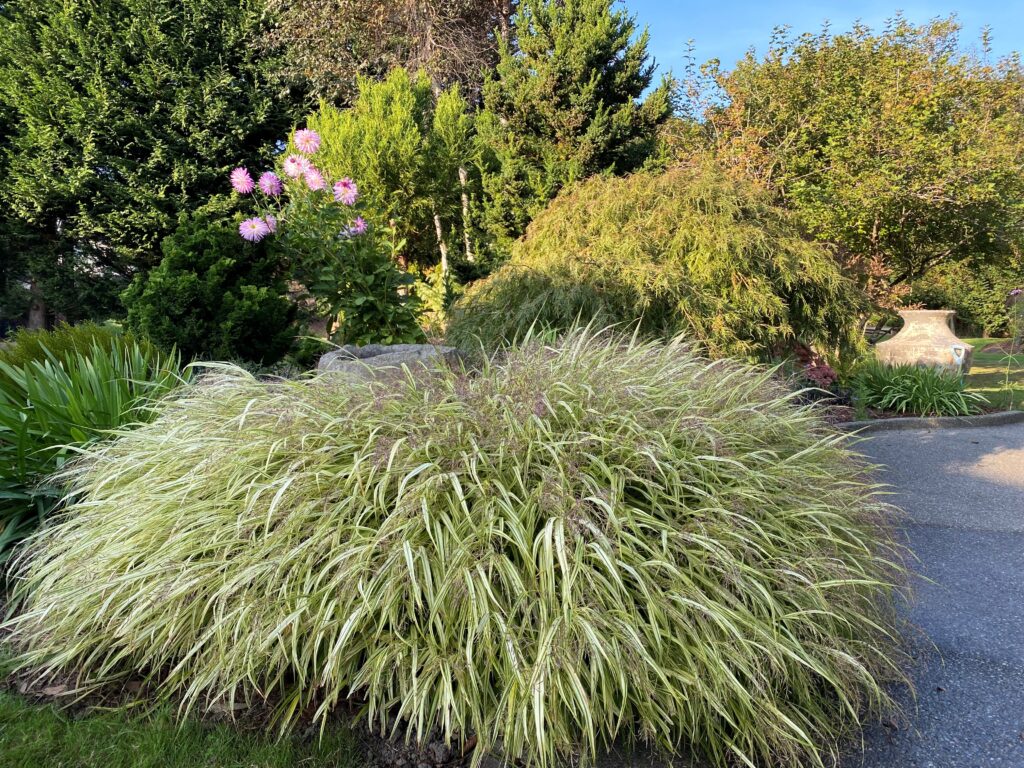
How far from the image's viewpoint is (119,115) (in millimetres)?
9812

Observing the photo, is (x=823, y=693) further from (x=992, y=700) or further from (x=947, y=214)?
(x=947, y=214)

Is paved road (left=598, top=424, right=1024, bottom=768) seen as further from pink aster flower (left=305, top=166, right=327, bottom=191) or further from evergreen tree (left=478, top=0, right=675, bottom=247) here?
evergreen tree (left=478, top=0, right=675, bottom=247)

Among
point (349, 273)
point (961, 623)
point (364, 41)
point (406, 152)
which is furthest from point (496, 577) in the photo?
point (364, 41)

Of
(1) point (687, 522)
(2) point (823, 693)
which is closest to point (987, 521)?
(2) point (823, 693)

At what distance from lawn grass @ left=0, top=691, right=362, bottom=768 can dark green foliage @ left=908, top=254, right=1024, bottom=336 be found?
1611 centimetres

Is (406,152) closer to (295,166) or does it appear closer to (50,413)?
(295,166)

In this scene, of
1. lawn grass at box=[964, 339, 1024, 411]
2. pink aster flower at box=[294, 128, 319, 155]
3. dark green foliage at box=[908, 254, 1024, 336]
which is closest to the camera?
pink aster flower at box=[294, 128, 319, 155]

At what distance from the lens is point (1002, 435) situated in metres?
5.63

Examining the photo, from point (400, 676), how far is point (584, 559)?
1.84 feet

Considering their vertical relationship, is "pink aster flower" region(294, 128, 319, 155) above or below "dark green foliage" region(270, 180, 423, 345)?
above

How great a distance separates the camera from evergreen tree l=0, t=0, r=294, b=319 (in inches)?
380

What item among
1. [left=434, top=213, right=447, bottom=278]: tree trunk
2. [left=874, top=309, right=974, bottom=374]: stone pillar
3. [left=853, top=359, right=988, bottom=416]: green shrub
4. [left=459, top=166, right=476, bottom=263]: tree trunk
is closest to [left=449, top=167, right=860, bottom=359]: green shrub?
[left=853, top=359, right=988, bottom=416]: green shrub

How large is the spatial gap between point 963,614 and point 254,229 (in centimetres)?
472

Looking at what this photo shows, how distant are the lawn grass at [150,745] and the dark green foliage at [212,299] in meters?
2.94
